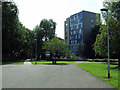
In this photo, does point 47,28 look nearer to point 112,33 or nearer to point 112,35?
point 112,33

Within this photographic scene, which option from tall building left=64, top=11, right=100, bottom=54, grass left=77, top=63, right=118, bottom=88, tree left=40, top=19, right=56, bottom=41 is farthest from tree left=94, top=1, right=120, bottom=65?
Answer: tall building left=64, top=11, right=100, bottom=54

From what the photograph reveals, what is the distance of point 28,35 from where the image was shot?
66.5 m

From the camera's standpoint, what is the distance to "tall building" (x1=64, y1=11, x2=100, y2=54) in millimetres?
69594

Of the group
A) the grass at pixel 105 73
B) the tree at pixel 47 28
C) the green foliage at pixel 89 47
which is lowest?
the grass at pixel 105 73

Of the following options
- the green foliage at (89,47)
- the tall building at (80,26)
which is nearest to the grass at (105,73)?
the green foliage at (89,47)

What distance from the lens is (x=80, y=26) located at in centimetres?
7112

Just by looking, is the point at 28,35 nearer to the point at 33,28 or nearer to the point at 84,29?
the point at 33,28

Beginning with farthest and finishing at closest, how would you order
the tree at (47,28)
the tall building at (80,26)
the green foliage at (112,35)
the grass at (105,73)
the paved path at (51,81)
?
1. the tall building at (80,26)
2. the tree at (47,28)
3. the green foliage at (112,35)
4. the grass at (105,73)
5. the paved path at (51,81)

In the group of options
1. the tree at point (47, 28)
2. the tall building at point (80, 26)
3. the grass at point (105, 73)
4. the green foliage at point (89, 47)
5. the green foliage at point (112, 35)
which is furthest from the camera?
the tall building at point (80, 26)

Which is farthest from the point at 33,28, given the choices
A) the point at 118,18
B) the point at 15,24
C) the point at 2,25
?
the point at 118,18

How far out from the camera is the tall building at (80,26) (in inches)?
2740

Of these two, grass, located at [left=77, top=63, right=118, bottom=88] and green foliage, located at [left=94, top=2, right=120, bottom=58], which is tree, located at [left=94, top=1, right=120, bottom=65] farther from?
grass, located at [left=77, top=63, right=118, bottom=88]

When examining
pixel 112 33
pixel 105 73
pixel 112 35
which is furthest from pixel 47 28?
pixel 105 73

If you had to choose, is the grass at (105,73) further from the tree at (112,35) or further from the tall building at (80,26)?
the tall building at (80,26)
